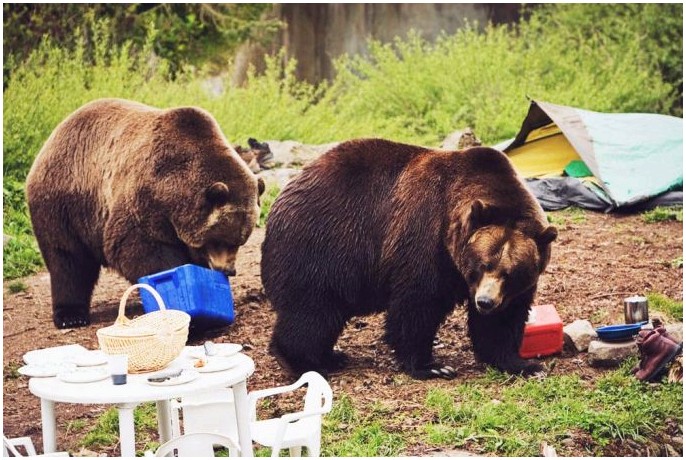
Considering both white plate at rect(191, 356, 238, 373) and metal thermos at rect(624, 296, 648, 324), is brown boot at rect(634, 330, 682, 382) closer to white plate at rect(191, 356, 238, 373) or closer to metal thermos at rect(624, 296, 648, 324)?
metal thermos at rect(624, 296, 648, 324)

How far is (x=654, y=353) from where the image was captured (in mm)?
5898

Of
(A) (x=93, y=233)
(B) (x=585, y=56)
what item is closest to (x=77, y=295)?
(A) (x=93, y=233)

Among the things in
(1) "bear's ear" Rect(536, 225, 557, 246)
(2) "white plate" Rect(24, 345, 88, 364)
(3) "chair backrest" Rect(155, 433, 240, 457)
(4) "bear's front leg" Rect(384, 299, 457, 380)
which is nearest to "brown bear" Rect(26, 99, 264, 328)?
(4) "bear's front leg" Rect(384, 299, 457, 380)

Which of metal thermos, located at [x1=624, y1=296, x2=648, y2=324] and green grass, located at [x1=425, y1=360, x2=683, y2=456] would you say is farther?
metal thermos, located at [x1=624, y1=296, x2=648, y2=324]

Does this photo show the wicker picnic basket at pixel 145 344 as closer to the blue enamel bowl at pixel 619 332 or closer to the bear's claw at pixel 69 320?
the blue enamel bowl at pixel 619 332

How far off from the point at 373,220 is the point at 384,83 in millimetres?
8018

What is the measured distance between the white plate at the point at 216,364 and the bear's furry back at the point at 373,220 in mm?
1842

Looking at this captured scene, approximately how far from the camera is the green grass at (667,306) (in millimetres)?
7324

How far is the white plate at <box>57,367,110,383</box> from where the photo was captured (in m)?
4.15

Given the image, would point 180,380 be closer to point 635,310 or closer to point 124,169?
point 635,310

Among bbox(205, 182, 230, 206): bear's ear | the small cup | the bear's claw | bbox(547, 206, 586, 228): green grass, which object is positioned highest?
bbox(205, 182, 230, 206): bear's ear

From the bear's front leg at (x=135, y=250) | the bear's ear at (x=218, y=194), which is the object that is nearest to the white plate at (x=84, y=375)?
the bear's ear at (x=218, y=194)

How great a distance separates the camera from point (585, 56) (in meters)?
15.5

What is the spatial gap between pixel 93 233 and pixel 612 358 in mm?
3638
